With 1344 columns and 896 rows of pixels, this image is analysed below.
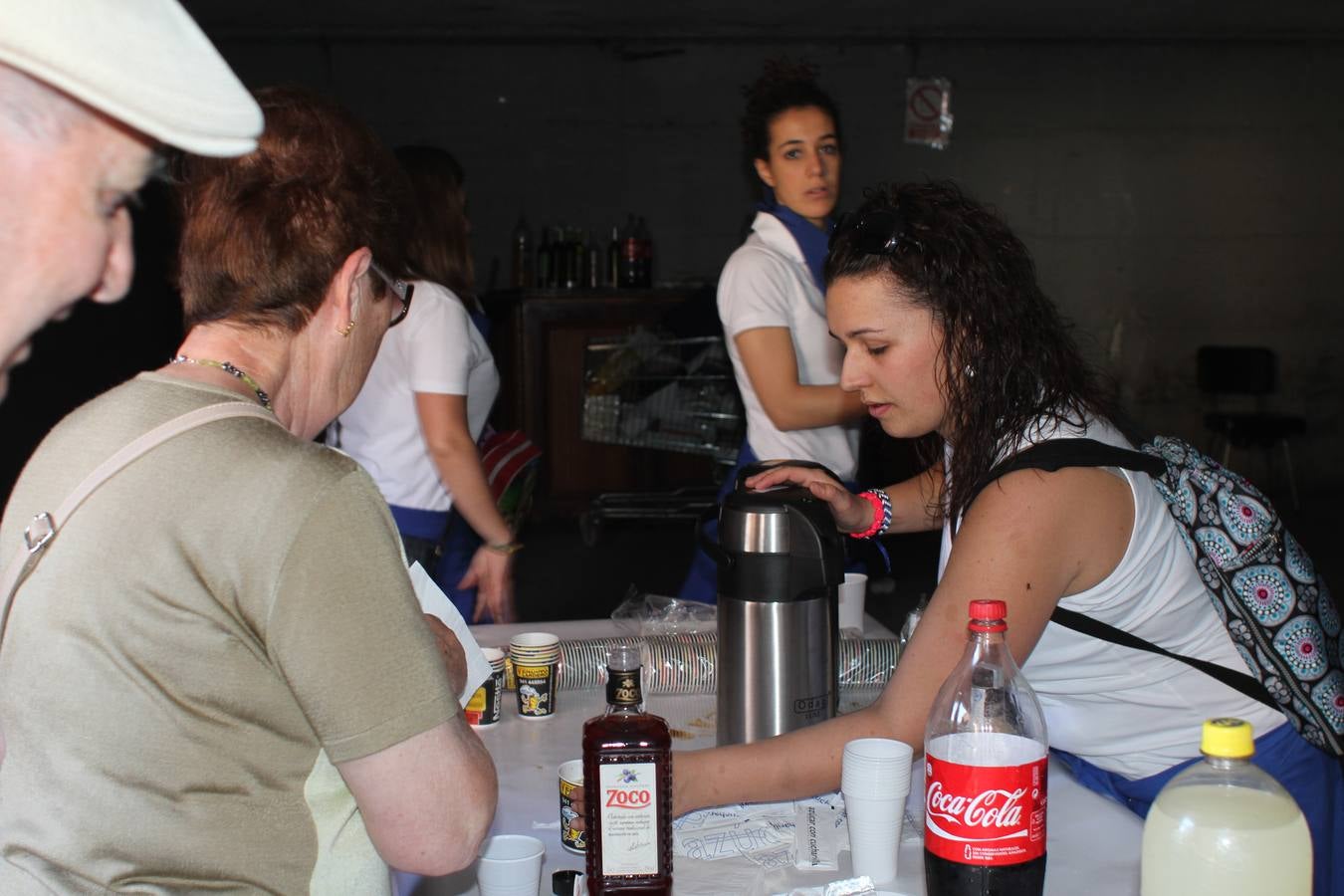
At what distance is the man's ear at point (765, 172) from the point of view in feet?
9.57

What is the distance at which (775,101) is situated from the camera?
114 inches

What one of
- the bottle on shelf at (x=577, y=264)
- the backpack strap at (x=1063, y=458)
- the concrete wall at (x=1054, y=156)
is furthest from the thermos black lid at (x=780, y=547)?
the concrete wall at (x=1054, y=156)

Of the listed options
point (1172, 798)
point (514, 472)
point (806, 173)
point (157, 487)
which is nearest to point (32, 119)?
point (157, 487)

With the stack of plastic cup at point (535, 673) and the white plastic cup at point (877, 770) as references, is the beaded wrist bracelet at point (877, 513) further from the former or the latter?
the white plastic cup at point (877, 770)

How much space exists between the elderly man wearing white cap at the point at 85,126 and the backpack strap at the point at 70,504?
1.24ft

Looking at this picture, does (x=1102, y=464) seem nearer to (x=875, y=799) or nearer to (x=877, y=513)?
Answer: (x=875, y=799)

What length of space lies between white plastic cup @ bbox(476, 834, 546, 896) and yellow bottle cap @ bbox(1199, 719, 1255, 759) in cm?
65

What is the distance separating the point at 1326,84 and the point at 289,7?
7069 millimetres

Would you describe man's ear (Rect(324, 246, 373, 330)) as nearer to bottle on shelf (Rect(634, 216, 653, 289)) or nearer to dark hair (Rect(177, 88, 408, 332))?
dark hair (Rect(177, 88, 408, 332))

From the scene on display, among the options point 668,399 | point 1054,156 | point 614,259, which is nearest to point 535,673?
point 668,399

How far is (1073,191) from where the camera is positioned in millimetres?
9070

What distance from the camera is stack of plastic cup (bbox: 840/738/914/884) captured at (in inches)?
50.3

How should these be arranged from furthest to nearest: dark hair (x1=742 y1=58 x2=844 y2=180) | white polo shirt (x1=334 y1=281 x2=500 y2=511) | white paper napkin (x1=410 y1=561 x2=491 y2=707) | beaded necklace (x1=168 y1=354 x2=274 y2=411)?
dark hair (x1=742 y1=58 x2=844 y2=180) → white polo shirt (x1=334 y1=281 x2=500 y2=511) → white paper napkin (x1=410 y1=561 x2=491 y2=707) → beaded necklace (x1=168 y1=354 x2=274 y2=411)

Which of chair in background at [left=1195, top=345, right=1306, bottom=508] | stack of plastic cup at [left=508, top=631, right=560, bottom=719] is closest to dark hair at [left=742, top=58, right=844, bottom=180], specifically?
stack of plastic cup at [left=508, top=631, right=560, bottom=719]
